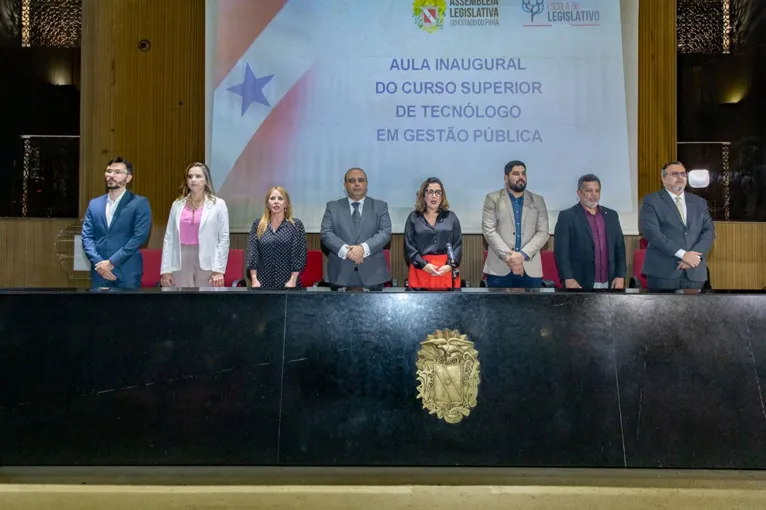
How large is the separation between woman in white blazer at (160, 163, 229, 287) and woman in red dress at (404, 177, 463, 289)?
3.38ft

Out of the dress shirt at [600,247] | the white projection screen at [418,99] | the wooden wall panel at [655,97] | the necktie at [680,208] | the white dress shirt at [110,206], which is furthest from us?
the wooden wall panel at [655,97]

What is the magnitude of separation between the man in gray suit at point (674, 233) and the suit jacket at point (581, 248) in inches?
6.4

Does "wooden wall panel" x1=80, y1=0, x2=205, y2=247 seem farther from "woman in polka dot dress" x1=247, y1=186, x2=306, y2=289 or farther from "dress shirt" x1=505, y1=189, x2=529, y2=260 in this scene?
"dress shirt" x1=505, y1=189, x2=529, y2=260

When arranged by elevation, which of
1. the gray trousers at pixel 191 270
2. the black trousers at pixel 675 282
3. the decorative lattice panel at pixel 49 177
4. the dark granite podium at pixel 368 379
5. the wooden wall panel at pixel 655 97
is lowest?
the dark granite podium at pixel 368 379

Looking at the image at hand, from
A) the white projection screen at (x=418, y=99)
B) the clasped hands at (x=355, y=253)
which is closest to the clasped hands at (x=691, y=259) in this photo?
the white projection screen at (x=418, y=99)

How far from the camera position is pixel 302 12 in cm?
437

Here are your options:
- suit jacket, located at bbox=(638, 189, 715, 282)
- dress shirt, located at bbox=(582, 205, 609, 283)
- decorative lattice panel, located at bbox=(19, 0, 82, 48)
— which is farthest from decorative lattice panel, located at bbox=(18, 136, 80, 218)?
suit jacket, located at bbox=(638, 189, 715, 282)

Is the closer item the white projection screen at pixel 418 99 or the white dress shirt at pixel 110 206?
the white dress shirt at pixel 110 206

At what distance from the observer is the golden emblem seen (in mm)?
1735

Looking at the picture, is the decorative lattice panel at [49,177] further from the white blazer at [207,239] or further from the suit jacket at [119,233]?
the white blazer at [207,239]

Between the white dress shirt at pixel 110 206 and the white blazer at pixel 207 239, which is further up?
the white dress shirt at pixel 110 206

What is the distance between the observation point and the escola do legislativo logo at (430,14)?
4367mm

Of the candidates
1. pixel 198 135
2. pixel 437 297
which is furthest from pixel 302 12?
pixel 437 297

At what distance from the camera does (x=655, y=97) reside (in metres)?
4.58
